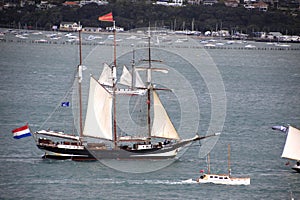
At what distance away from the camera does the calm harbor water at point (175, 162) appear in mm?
55219

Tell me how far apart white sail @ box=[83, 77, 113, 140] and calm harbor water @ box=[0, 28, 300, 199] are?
2995 mm

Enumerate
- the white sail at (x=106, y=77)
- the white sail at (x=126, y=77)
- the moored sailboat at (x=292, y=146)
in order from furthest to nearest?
the white sail at (x=126, y=77), the white sail at (x=106, y=77), the moored sailboat at (x=292, y=146)

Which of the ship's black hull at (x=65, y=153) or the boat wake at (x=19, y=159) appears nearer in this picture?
the boat wake at (x=19, y=159)

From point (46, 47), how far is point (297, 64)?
5166 cm

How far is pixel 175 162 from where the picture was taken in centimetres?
6256

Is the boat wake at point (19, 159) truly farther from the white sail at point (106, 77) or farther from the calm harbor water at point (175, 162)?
the white sail at point (106, 77)

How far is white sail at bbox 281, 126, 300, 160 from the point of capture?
201 ft

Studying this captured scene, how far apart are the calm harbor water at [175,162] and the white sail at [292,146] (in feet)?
3.25

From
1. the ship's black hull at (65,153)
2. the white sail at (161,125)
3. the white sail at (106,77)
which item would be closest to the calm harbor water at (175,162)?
the ship's black hull at (65,153)

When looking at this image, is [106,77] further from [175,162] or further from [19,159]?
[19,159]

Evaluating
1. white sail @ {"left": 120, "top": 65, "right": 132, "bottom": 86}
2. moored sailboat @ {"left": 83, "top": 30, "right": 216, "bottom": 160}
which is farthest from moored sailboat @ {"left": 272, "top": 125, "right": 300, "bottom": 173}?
white sail @ {"left": 120, "top": 65, "right": 132, "bottom": 86}

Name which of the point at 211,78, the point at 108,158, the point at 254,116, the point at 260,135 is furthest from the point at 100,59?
the point at 108,158

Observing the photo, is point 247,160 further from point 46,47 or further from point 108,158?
point 46,47

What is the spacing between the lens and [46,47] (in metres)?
178
